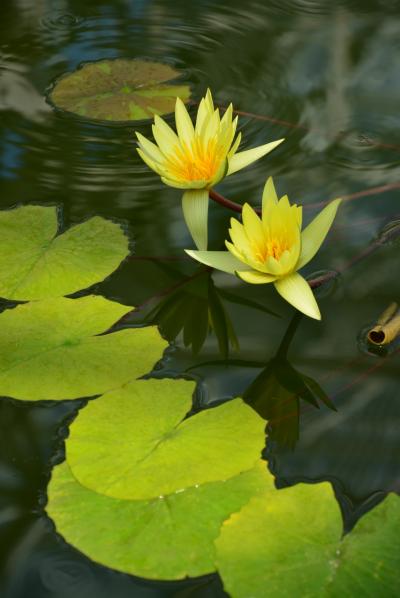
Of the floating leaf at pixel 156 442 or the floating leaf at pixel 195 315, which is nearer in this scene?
the floating leaf at pixel 156 442

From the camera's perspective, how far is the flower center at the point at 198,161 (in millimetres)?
1627

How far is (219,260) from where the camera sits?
5.10 ft

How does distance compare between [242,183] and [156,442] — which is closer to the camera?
[156,442]

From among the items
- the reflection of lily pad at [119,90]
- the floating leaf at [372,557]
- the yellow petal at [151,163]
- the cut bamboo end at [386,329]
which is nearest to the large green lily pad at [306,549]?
the floating leaf at [372,557]

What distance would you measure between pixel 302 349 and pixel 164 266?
360mm

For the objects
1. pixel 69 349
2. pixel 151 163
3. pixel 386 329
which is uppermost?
pixel 151 163

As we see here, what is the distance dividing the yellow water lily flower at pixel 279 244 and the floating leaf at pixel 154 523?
1.16ft

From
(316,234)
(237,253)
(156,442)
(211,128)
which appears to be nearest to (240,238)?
(237,253)

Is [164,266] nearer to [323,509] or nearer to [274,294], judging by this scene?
[274,294]

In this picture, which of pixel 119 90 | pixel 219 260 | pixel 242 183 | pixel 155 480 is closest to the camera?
pixel 155 480

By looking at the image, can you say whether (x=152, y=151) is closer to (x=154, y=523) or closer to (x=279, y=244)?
(x=279, y=244)

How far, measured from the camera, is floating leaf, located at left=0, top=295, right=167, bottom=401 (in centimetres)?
142

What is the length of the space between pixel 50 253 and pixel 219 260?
1.28 ft

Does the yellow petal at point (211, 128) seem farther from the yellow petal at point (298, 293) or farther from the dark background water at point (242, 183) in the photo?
the yellow petal at point (298, 293)
